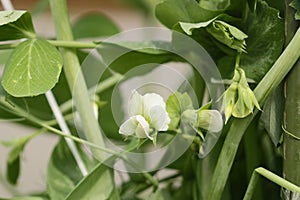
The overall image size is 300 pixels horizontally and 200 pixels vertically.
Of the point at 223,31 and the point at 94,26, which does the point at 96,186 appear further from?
the point at 94,26

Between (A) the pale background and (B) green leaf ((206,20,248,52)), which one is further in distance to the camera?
(A) the pale background

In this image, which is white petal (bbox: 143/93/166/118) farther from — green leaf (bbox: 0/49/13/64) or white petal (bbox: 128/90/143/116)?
green leaf (bbox: 0/49/13/64)

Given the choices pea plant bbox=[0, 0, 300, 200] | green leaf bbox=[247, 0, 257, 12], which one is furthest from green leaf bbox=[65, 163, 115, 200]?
green leaf bbox=[247, 0, 257, 12]

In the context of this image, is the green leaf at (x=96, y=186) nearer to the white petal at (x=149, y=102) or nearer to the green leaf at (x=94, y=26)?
the white petal at (x=149, y=102)

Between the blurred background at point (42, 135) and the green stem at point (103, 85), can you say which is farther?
the blurred background at point (42, 135)

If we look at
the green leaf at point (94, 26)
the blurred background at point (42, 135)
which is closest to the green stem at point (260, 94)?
the green leaf at point (94, 26)

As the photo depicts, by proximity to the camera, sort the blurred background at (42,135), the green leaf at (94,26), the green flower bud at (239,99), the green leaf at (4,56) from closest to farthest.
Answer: the green flower bud at (239,99) < the green leaf at (4,56) < the green leaf at (94,26) < the blurred background at (42,135)

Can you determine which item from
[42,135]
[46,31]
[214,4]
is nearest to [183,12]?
[214,4]

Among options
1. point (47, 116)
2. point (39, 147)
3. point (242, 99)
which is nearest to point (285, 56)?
point (242, 99)
